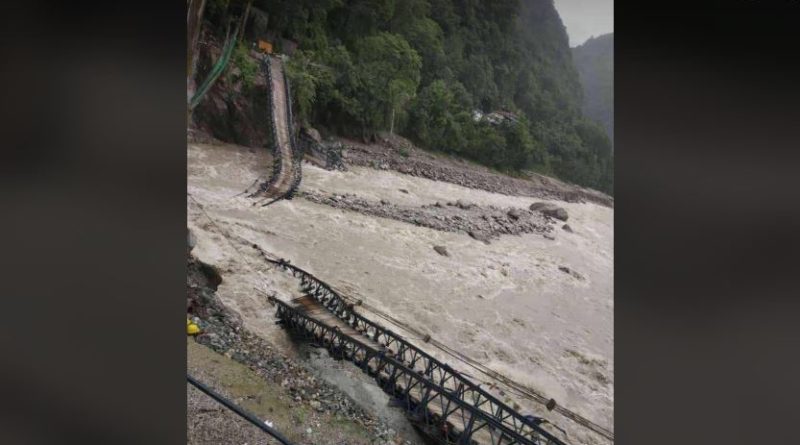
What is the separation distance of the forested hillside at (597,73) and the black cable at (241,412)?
189 cm

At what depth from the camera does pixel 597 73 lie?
8.93 feet

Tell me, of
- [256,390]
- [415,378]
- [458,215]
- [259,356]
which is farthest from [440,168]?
[256,390]

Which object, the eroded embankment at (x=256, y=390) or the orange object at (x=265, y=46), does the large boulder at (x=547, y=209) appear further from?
the orange object at (x=265, y=46)

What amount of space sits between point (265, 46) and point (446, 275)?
1290mm

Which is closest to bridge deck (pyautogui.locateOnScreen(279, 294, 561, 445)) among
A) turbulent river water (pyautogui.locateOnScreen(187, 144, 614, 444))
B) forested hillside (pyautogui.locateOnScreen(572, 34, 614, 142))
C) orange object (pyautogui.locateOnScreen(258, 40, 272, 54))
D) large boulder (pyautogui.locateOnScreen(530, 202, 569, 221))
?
turbulent river water (pyautogui.locateOnScreen(187, 144, 614, 444))

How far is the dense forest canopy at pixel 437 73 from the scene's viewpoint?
2.80 m

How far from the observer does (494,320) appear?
2748 mm

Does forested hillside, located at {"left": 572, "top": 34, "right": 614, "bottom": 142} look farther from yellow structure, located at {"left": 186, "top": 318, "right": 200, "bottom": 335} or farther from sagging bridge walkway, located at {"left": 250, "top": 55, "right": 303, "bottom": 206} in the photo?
yellow structure, located at {"left": 186, "top": 318, "right": 200, "bottom": 335}

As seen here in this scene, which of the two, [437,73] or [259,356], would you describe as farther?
[437,73]

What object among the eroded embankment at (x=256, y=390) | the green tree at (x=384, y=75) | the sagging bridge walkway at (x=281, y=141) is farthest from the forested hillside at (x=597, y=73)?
the eroded embankment at (x=256, y=390)

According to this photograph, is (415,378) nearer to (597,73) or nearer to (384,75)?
(384,75)
